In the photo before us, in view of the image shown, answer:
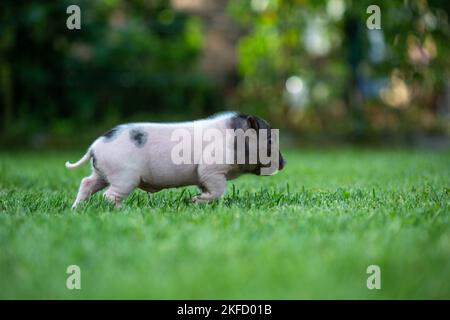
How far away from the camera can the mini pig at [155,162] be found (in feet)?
12.8

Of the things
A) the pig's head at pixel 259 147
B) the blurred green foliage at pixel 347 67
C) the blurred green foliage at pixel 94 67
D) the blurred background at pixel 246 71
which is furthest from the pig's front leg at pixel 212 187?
the blurred green foliage at pixel 347 67

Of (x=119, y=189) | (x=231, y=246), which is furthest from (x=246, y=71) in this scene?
(x=231, y=246)

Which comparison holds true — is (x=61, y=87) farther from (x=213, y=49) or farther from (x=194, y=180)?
(x=194, y=180)

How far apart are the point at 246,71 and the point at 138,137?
11.2 metres

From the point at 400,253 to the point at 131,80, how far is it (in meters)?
11.0

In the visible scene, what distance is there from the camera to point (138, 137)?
3990 mm

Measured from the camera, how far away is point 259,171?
436 centimetres

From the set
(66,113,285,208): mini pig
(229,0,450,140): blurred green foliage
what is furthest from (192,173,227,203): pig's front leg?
(229,0,450,140): blurred green foliage

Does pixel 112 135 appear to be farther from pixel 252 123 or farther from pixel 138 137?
pixel 252 123

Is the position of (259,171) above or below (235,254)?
above

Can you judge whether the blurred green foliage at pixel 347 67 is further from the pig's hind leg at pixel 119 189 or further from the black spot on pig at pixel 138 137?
the pig's hind leg at pixel 119 189

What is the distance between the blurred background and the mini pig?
26.3ft

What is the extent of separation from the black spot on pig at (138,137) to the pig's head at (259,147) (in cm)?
60
